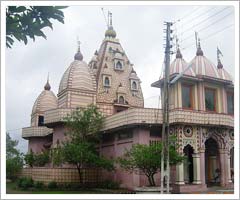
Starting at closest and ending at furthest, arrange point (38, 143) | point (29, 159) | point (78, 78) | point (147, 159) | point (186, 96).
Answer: point (147, 159)
point (186, 96)
point (78, 78)
point (29, 159)
point (38, 143)

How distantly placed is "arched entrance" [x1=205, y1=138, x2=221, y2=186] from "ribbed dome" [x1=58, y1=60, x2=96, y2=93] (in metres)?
7.25

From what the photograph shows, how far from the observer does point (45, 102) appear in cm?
2678

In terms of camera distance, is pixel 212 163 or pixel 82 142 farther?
pixel 212 163

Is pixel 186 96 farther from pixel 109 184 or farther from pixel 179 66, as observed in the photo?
pixel 109 184

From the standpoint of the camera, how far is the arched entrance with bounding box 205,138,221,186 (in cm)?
1767

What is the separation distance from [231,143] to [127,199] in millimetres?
10329

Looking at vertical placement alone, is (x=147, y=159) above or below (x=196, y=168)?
above

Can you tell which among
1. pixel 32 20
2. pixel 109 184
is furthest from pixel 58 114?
pixel 32 20

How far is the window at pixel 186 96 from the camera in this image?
17.5 metres

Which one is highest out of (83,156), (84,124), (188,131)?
(84,124)

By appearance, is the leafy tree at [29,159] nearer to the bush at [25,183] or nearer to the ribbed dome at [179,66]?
the bush at [25,183]

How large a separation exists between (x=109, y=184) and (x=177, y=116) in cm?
462

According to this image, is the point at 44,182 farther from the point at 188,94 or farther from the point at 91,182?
the point at 188,94

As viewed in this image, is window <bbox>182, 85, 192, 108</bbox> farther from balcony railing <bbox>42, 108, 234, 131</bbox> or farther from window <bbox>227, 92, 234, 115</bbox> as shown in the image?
window <bbox>227, 92, 234, 115</bbox>
